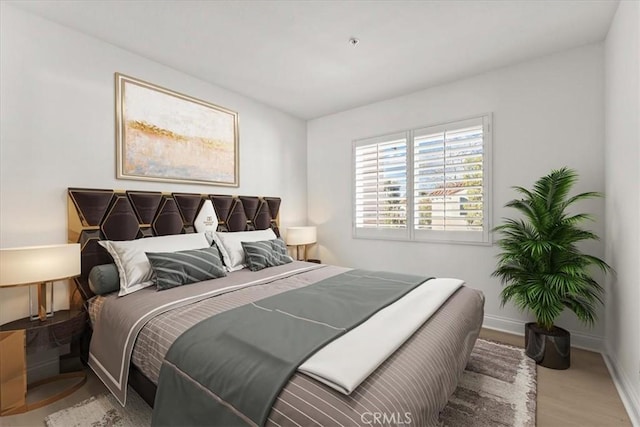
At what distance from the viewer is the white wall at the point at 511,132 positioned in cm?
267

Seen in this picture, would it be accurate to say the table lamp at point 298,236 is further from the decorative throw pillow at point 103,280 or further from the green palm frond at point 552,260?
the green palm frond at point 552,260

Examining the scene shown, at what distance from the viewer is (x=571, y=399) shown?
1968 mm

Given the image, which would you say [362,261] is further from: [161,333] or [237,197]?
[161,333]

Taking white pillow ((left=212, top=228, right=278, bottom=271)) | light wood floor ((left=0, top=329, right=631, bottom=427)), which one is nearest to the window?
light wood floor ((left=0, top=329, right=631, bottom=427))

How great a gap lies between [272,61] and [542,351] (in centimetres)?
352

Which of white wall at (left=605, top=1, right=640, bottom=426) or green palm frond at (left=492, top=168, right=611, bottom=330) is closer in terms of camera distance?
white wall at (left=605, top=1, right=640, bottom=426)

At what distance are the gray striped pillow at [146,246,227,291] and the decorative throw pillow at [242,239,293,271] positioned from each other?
37 cm

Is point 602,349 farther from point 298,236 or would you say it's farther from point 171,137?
point 171,137

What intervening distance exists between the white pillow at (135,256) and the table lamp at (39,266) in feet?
0.89

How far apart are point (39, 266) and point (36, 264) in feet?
0.07

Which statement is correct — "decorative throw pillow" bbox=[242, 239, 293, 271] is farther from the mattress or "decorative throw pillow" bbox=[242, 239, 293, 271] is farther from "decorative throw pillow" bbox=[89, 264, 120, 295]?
"decorative throw pillow" bbox=[89, 264, 120, 295]

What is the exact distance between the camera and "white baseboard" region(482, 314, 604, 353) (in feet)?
8.64

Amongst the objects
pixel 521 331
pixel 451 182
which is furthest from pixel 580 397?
pixel 451 182

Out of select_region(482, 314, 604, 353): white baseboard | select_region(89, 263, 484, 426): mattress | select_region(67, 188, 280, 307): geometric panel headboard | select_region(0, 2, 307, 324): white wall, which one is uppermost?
select_region(0, 2, 307, 324): white wall
